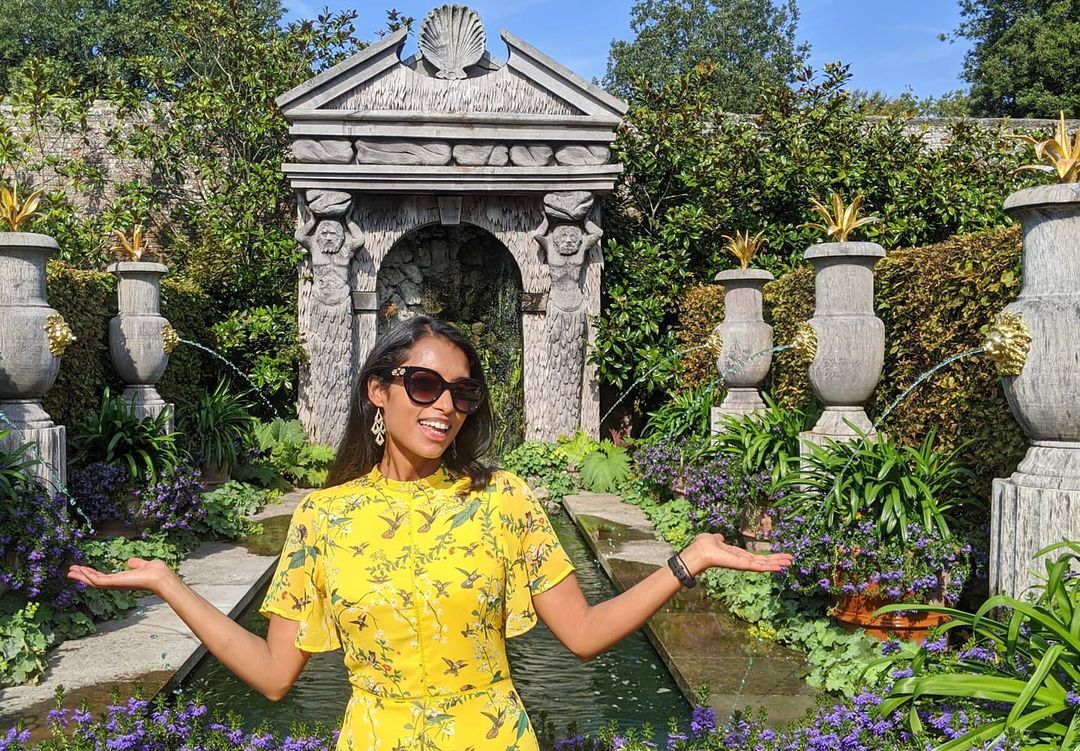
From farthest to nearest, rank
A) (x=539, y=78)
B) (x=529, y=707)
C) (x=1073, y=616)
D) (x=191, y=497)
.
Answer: (x=539, y=78) → (x=191, y=497) → (x=529, y=707) → (x=1073, y=616)

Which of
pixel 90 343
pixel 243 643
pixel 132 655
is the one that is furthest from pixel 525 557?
pixel 90 343

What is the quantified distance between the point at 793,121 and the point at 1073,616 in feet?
27.2

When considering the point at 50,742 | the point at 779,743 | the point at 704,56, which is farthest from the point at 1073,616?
the point at 704,56

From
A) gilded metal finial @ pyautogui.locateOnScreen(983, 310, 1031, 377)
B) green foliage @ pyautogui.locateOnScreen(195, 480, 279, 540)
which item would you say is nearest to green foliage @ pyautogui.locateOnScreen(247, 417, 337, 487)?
green foliage @ pyautogui.locateOnScreen(195, 480, 279, 540)

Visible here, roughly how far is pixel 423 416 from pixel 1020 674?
2202 mm

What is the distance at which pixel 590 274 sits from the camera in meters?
9.59

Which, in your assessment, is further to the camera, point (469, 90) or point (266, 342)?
point (266, 342)

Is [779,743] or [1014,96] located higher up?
[1014,96]

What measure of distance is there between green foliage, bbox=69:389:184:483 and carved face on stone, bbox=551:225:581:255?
4.48m

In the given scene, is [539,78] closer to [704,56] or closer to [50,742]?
[50,742]

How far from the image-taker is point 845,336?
15.6 feet

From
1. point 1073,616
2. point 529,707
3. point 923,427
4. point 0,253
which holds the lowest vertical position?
point 529,707

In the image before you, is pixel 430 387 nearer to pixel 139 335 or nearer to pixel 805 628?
pixel 805 628

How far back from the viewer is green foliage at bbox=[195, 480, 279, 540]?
6.55 m
